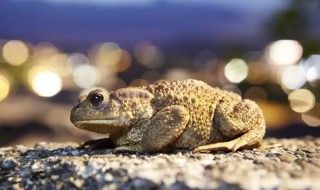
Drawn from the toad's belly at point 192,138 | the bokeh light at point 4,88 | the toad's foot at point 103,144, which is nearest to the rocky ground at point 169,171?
the toad's belly at point 192,138

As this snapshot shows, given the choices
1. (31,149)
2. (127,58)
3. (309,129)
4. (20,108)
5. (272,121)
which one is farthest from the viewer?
(127,58)

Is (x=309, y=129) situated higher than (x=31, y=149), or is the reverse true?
(x=31, y=149)

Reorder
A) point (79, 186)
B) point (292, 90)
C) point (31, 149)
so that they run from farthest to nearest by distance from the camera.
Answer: point (292, 90) → point (31, 149) → point (79, 186)

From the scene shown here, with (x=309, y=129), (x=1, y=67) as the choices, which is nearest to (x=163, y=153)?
(x=309, y=129)

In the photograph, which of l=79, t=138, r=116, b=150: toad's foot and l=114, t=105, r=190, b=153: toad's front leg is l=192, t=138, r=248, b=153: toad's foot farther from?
l=79, t=138, r=116, b=150: toad's foot

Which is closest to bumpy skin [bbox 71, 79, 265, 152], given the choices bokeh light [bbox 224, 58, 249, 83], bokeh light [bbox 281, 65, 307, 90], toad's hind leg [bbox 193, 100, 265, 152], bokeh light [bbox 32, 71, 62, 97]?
toad's hind leg [bbox 193, 100, 265, 152]

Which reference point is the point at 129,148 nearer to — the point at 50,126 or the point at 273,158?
the point at 273,158
